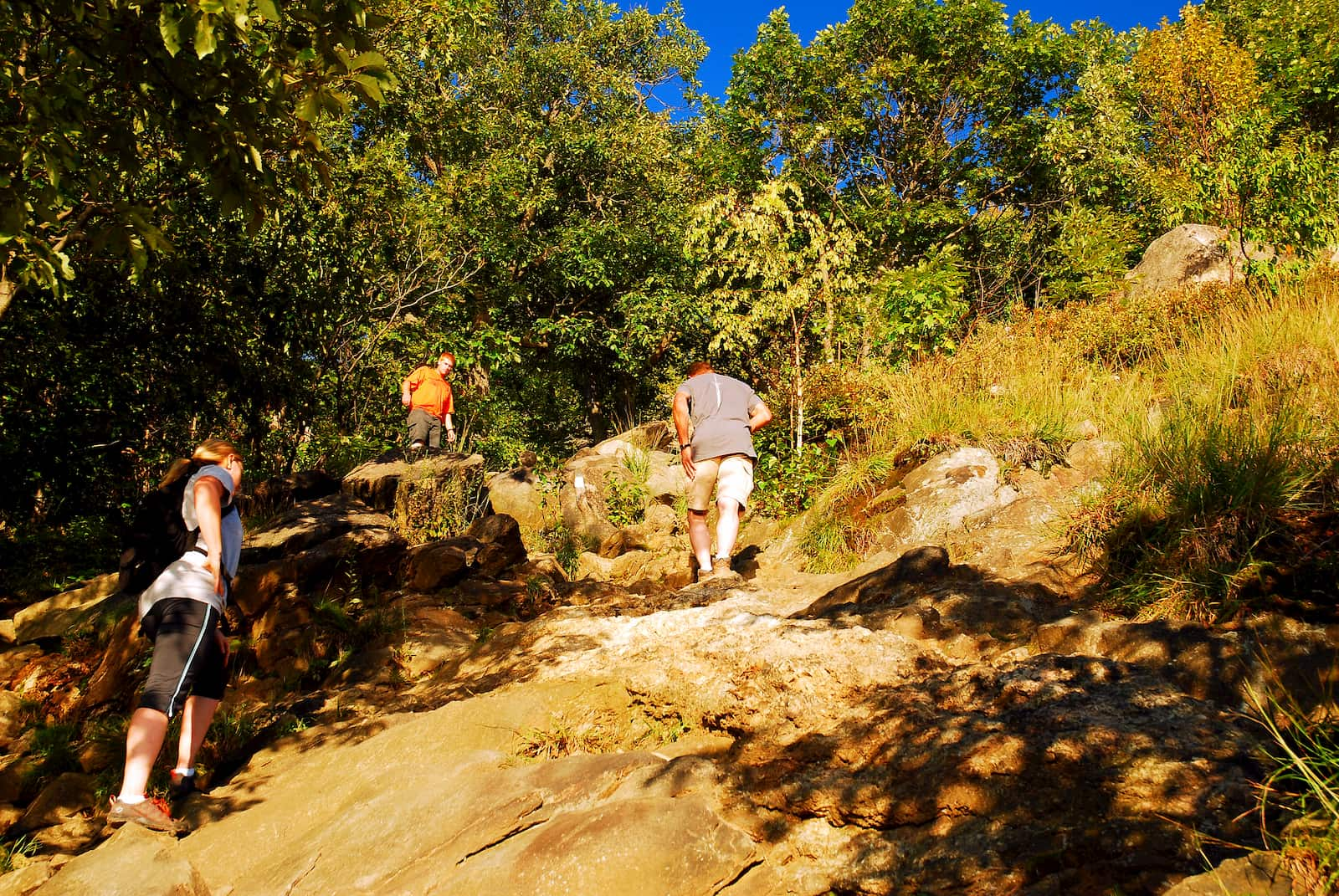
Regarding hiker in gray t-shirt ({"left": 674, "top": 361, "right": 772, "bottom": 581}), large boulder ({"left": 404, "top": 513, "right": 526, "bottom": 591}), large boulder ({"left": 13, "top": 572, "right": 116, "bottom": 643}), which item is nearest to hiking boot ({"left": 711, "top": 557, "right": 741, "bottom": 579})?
hiker in gray t-shirt ({"left": 674, "top": 361, "right": 772, "bottom": 581})

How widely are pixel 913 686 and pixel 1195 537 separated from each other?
2.07 metres

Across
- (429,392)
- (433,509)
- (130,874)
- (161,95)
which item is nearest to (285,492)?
(433,509)

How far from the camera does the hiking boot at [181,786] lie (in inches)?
169

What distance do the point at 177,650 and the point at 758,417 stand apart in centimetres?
454

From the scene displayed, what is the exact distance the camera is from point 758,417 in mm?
7125

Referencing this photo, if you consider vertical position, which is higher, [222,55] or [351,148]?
[351,148]

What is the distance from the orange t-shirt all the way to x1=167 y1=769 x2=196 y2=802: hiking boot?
6.90 m

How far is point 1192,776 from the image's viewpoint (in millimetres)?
2508

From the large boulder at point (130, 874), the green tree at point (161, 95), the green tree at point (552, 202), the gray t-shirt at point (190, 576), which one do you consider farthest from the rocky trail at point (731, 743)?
the green tree at point (552, 202)

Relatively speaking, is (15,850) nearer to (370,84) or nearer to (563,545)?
(370,84)

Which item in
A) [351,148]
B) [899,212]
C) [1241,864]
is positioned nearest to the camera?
[1241,864]

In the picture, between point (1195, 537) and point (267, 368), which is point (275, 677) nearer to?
point (267, 368)

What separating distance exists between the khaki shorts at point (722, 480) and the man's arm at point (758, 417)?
347mm

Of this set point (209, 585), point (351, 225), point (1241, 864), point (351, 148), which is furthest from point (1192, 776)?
point (351, 148)
